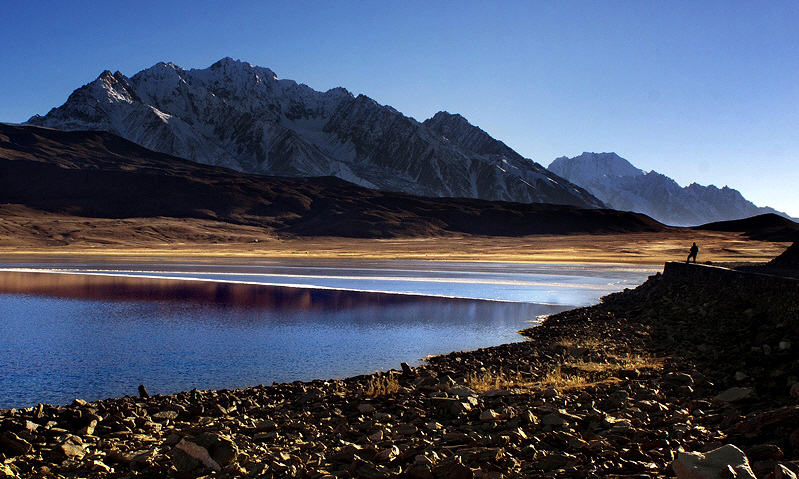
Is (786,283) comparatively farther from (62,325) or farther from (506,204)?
(506,204)

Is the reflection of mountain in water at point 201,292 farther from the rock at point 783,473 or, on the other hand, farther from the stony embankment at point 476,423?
the rock at point 783,473

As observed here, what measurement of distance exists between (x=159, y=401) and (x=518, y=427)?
24.8 ft

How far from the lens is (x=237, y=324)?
82.6 feet

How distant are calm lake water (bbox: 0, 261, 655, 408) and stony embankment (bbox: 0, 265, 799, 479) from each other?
10.7 ft

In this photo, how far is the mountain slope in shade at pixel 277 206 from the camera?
14788 cm

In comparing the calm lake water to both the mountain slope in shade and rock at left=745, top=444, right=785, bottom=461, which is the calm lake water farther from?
the mountain slope in shade

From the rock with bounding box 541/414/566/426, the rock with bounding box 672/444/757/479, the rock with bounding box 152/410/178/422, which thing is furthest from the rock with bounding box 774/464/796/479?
the rock with bounding box 152/410/178/422

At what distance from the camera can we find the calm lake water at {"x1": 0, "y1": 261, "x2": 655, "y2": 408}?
53.4 feet

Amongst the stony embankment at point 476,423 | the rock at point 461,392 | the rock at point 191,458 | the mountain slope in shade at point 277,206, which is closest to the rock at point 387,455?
the stony embankment at point 476,423

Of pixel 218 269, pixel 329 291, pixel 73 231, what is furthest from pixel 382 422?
pixel 73 231

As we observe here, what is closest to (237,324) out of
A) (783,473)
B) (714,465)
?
(714,465)

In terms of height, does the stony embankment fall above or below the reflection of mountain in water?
above

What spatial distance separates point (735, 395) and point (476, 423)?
4053 millimetres

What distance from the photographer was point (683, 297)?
25000 millimetres
